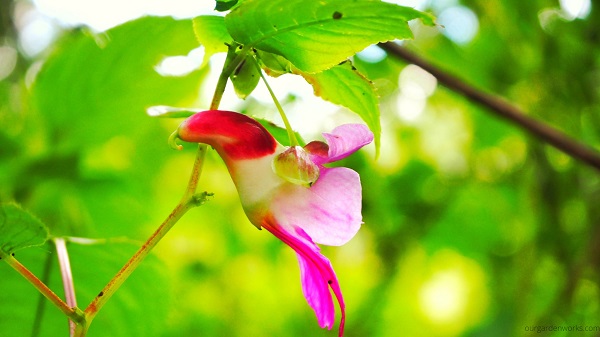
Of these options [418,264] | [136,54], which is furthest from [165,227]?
[418,264]

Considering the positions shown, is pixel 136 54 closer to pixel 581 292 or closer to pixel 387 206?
pixel 387 206

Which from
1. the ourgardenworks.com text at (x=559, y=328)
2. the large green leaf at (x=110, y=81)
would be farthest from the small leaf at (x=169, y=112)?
the ourgardenworks.com text at (x=559, y=328)

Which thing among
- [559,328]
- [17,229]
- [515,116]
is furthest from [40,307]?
[559,328]

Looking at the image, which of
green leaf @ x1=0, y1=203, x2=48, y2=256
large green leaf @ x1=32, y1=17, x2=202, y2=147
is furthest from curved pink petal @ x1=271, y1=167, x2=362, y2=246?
large green leaf @ x1=32, y1=17, x2=202, y2=147

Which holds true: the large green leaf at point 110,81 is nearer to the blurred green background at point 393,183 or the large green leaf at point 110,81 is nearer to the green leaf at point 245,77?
the blurred green background at point 393,183

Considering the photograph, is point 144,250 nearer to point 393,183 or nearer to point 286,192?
point 286,192

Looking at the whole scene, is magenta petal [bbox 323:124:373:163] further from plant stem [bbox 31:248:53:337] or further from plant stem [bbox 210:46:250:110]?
plant stem [bbox 31:248:53:337]

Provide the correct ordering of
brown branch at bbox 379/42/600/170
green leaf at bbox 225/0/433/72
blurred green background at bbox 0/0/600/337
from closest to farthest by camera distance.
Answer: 1. green leaf at bbox 225/0/433/72
2. brown branch at bbox 379/42/600/170
3. blurred green background at bbox 0/0/600/337
